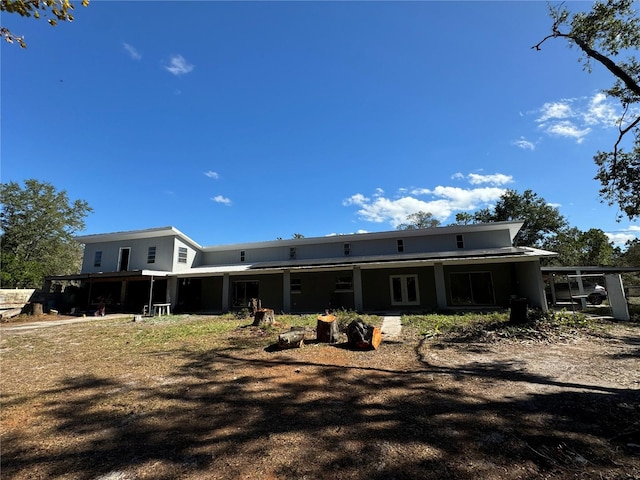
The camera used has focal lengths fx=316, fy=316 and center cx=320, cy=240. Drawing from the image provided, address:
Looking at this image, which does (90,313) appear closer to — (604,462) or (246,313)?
(246,313)

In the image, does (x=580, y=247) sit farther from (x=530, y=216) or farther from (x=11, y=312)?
(x=11, y=312)

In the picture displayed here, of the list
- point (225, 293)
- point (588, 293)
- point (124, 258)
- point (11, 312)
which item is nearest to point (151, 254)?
point (124, 258)

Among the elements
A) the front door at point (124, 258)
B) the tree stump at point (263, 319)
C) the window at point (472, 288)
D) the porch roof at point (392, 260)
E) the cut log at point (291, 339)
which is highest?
the front door at point (124, 258)

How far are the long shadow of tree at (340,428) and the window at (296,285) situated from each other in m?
13.7

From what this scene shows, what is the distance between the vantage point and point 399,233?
19.0 metres

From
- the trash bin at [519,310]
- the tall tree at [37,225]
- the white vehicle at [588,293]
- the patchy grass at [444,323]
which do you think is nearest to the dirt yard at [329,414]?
the trash bin at [519,310]

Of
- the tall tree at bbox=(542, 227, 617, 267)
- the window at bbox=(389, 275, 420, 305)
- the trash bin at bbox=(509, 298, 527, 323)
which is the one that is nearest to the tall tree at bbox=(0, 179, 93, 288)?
the window at bbox=(389, 275, 420, 305)

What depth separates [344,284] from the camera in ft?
62.3

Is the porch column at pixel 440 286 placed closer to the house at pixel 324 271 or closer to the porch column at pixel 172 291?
the house at pixel 324 271

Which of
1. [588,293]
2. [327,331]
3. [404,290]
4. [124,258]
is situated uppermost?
[124,258]

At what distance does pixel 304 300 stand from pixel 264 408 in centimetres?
1496

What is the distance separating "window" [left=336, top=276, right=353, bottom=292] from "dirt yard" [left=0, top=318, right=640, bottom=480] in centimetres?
1070

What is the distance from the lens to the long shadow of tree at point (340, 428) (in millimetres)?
3131

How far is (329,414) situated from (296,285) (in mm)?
15582
